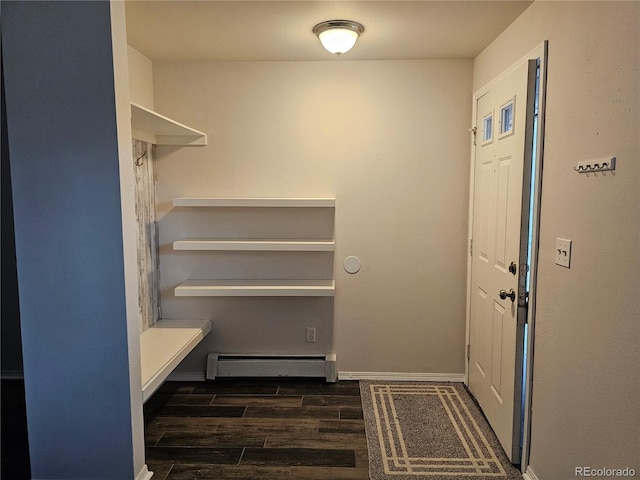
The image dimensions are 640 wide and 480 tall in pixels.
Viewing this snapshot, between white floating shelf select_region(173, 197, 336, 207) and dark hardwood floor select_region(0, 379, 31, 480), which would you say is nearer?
dark hardwood floor select_region(0, 379, 31, 480)

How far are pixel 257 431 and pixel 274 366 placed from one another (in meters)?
0.71

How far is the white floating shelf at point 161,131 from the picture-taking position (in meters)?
2.43

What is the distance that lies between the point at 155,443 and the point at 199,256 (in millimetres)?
1328

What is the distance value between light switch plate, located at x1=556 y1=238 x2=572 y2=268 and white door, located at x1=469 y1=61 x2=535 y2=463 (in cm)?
30

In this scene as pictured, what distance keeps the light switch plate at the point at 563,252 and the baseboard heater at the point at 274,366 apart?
1893 mm

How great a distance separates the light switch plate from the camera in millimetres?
1770

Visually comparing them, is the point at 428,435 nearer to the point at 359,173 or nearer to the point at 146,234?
the point at 359,173

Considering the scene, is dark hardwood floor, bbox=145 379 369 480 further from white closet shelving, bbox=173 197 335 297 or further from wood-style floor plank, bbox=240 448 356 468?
white closet shelving, bbox=173 197 335 297

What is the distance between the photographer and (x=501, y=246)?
246 centimetres

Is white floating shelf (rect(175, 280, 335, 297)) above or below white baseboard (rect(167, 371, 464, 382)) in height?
→ above

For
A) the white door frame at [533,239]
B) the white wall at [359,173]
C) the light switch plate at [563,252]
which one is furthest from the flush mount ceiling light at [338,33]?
the light switch plate at [563,252]

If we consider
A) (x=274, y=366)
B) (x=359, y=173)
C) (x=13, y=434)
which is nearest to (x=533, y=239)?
(x=359, y=173)

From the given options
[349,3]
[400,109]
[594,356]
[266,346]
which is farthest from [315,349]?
[349,3]

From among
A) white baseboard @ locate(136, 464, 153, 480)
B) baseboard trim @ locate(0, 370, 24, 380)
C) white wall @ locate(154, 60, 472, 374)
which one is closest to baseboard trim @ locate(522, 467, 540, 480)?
white wall @ locate(154, 60, 472, 374)
